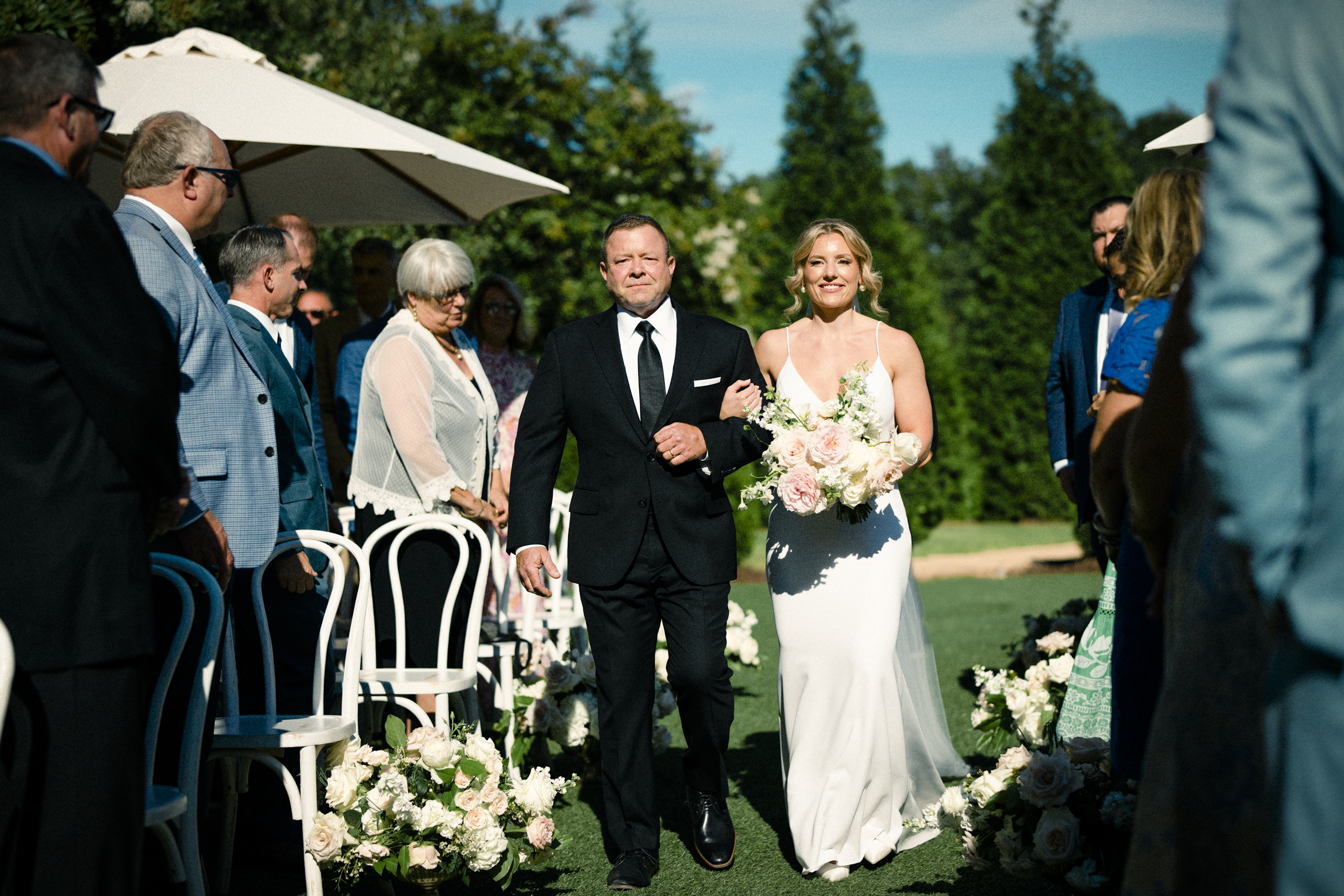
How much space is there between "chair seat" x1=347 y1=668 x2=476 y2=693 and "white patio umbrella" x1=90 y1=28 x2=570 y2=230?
2.46 metres

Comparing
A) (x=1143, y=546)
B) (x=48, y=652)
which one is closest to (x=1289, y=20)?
(x=1143, y=546)

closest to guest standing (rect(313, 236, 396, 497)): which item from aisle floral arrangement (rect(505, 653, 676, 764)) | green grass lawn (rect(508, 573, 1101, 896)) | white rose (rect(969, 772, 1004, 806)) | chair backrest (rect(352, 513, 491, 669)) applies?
aisle floral arrangement (rect(505, 653, 676, 764))

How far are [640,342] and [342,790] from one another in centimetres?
188

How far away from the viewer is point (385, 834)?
11.4 ft

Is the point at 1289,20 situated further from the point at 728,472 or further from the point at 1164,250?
the point at 728,472

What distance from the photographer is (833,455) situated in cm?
390

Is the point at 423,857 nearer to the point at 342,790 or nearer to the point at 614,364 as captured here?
the point at 342,790

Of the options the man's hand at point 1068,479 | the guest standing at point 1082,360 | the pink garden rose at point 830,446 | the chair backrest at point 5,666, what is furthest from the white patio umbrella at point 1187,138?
the chair backrest at point 5,666

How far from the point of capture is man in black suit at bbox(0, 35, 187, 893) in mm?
2225

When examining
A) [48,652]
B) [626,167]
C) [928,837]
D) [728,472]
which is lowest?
[928,837]

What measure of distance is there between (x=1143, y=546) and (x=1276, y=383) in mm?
734

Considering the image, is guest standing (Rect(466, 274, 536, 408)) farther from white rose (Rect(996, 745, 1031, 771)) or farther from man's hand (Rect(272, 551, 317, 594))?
white rose (Rect(996, 745, 1031, 771))

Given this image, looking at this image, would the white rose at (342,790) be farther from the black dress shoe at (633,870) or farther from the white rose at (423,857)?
the black dress shoe at (633,870)

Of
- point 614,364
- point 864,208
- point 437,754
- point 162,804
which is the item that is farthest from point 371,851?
point 864,208
